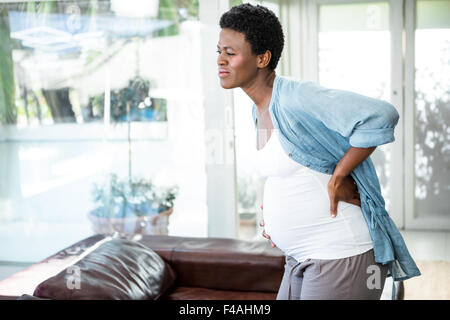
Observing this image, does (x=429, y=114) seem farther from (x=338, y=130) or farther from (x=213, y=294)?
(x=338, y=130)

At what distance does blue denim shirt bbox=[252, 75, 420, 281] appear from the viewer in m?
0.97

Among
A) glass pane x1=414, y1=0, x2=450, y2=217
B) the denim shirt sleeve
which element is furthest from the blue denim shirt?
glass pane x1=414, y1=0, x2=450, y2=217

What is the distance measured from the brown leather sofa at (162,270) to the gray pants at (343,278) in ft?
2.75

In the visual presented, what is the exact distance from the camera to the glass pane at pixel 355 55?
15.2 ft

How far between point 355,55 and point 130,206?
252cm

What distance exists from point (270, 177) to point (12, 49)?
8.64 ft

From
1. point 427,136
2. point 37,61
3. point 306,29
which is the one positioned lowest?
point 427,136

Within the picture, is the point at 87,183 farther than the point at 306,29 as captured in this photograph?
No

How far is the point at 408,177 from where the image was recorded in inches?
183

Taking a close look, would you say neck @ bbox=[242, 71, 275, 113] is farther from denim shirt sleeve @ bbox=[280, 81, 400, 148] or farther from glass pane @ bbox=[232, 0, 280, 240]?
glass pane @ bbox=[232, 0, 280, 240]

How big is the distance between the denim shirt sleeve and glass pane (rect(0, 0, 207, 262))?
2.43 meters

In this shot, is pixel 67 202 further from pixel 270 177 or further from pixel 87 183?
pixel 270 177

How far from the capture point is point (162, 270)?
2070mm
